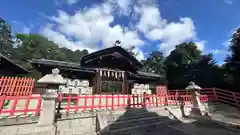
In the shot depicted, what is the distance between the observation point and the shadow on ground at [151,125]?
17.0 feet

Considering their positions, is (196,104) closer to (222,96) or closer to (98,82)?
(222,96)

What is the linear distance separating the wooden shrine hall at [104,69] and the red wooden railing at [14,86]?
4.70 ft

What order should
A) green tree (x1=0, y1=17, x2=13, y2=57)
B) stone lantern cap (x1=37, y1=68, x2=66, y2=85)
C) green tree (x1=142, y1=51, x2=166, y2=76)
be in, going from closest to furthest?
1. stone lantern cap (x1=37, y1=68, x2=66, y2=85)
2. green tree (x1=0, y1=17, x2=13, y2=57)
3. green tree (x1=142, y1=51, x2=166, y2=76)

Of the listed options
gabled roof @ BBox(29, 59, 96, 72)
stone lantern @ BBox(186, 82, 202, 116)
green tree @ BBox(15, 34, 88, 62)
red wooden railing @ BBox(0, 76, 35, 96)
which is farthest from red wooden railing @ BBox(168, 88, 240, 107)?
green tree @ BBox(15, 34, 88, 62)

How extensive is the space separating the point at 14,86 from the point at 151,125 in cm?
808

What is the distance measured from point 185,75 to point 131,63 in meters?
10.7

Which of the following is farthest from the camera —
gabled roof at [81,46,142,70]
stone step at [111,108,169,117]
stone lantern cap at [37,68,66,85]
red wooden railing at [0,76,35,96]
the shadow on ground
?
gabled roof at [81,46,142,70]

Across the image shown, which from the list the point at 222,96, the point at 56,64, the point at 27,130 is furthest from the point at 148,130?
the point at 222,96

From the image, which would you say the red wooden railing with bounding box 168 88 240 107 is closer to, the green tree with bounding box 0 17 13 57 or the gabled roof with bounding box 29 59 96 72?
the gabled roof with bounding box 29 59 96 72

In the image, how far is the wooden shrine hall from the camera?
866 cm

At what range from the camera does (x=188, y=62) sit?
18.7m

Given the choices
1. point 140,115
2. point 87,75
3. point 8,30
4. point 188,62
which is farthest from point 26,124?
point 8,30

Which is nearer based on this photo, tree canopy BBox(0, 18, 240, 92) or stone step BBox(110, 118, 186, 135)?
stone step BBox(110, 118, 186, 135)

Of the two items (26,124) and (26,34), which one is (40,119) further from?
(26,34)
